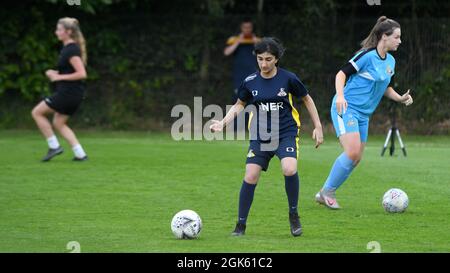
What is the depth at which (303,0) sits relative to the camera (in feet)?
73.6

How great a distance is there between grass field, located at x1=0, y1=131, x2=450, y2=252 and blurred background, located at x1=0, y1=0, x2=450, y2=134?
437 centimetres

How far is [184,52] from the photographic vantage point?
22641 millimetres

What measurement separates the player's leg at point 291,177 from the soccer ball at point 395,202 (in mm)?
1721

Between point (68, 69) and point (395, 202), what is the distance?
688cm

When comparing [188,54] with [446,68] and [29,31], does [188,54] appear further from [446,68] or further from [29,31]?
[446,68]

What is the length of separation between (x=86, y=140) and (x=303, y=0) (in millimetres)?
6534

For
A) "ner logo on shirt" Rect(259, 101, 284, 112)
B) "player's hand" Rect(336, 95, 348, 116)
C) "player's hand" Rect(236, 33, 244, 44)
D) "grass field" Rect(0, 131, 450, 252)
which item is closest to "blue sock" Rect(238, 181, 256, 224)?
"grass field" Rect(0, 131, 450, 252)

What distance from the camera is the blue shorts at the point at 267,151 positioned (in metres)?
8.47

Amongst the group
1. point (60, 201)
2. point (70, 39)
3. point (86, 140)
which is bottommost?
point (86, 140)

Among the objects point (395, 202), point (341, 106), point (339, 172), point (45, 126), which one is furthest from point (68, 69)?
point (395, 202)

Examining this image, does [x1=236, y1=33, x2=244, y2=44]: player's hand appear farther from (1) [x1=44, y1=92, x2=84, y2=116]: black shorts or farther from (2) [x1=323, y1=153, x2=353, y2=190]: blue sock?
(2) [x1=323, y1=153, x2=353, y2=190]: blue sock

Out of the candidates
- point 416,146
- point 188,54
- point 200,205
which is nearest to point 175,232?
point 200,205

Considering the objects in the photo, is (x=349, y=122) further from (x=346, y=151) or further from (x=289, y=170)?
(x=289, y=170)

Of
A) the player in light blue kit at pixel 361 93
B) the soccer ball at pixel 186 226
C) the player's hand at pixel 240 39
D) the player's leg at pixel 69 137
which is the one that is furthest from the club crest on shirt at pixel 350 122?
the player's hand at pixel 240 39
